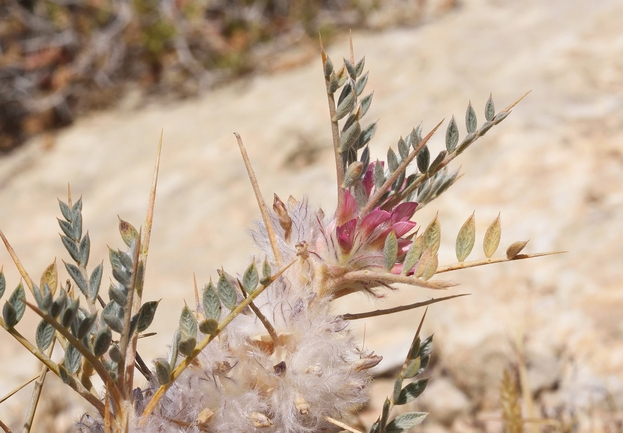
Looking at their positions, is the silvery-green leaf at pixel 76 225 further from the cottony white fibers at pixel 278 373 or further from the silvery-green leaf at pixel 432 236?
the silvery-green leaf at pixel 432 236

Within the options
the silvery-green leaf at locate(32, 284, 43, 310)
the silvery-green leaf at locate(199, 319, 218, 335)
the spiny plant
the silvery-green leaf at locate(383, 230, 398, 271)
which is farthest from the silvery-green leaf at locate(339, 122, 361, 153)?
the silvery-green leaf at locate(32, 284, 43, 310)

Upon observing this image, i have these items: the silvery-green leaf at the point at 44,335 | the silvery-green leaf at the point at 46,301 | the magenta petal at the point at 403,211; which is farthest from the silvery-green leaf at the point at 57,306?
the magenta petal at the point at 403,211

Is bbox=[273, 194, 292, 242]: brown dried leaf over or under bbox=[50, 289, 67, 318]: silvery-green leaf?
over

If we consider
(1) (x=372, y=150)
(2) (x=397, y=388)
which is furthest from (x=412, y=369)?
(1) (x=372, y=150)

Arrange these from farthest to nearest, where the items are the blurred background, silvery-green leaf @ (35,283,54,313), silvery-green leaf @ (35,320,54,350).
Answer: the blurred background, silvery-green leaf @ (35,320,54,350), silvery-green leaf @ (35,283,54,313)

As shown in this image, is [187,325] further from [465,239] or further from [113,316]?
[465,239]

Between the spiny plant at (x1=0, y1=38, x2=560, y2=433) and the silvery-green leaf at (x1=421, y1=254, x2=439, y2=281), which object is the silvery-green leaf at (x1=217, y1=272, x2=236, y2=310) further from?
the silvery-green leaf at (x1=421, y1=254, x2=439, y2=281)
